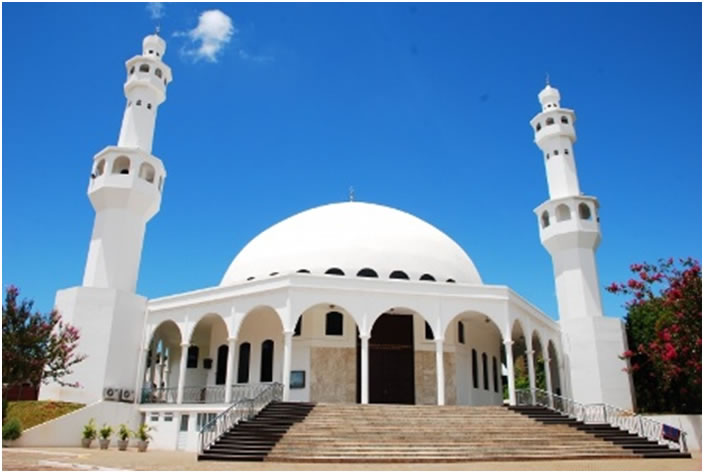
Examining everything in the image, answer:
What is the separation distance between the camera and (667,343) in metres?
20.4

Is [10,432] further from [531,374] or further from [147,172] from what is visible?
[531,374]

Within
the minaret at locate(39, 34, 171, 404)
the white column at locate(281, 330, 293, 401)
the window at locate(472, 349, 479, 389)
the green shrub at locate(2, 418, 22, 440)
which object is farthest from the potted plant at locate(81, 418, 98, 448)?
the window at locate(472, 349, 479, 389)

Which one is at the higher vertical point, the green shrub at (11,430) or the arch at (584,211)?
the arch at (584,211)

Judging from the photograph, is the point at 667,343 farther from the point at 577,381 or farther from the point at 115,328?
the point at 115,328

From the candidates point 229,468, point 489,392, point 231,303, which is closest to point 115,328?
point 231,303

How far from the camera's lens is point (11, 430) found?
765 inches

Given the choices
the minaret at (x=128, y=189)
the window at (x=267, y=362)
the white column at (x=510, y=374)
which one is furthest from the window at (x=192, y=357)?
the white column at (x=510, y=374)

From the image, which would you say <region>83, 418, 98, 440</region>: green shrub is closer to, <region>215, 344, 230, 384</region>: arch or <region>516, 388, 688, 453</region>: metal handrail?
<region>215, 344, 230, 384</region>: arch

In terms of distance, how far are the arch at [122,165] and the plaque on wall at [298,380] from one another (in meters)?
13.0

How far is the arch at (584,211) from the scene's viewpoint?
Result: 30.5 meters

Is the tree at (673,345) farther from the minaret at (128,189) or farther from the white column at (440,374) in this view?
the minaret at (128,189)

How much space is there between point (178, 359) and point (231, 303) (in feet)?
26.1

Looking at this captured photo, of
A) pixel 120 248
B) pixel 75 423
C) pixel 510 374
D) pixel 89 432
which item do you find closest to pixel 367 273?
pixel 510 374

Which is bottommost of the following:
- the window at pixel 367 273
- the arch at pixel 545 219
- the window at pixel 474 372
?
the window at pixel 474 372
